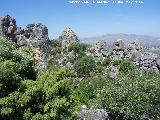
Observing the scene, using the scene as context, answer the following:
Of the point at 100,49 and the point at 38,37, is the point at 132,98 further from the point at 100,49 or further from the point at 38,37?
the point at 38,37

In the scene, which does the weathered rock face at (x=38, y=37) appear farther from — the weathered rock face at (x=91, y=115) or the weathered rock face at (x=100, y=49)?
the weathered rock face at (x=91, y=115)

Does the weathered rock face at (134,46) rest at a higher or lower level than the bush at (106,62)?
higher

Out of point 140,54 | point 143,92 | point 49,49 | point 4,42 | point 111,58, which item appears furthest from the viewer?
point 49,49

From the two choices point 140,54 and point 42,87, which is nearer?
point 42,87

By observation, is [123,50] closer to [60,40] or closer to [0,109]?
[60,40]

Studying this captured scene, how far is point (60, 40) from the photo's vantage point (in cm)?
12475

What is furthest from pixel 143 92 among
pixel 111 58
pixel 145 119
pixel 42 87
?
pixel 111 58

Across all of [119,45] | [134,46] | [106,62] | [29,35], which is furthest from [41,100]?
[29,35]

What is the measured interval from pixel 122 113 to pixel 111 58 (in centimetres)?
5975

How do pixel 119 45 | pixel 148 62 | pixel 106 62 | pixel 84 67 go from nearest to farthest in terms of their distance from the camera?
1. pixel 148 62
2. pixel 84 67
3. pixel 106 62
4. pixel 119 45

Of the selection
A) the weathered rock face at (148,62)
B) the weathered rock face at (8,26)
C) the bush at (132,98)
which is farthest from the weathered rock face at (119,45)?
the bush at (132,98)

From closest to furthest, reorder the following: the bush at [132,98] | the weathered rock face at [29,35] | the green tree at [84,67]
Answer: the bush at [132,98] < the green tree at [84,67] < the weathered rock face at [29,35]

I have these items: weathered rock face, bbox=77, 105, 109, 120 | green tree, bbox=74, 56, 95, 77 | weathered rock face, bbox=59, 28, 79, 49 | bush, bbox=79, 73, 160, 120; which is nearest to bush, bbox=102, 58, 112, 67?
green tree, bbox=74, 56, 95, 77

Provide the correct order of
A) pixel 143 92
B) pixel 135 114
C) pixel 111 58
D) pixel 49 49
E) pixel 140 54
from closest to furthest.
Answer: pixel 135 114 → pixel 143 92 → pixel 140 54 → pixel 111 58 → pixel 49 49
